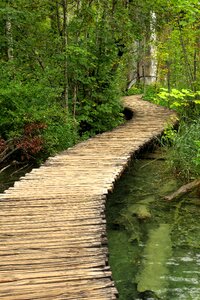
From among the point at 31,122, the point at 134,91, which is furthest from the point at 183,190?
the point at 134,91

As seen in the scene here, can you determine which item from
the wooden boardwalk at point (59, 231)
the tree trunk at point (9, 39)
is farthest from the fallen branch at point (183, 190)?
the tree trunk at point (9, 39)

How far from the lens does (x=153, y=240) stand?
6.39 meters

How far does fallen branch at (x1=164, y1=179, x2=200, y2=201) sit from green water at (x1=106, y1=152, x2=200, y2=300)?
0.41 ft

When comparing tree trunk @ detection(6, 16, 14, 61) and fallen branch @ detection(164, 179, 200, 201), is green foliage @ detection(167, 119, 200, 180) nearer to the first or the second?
fallen branch @ detection(164, 179, 200, 201)

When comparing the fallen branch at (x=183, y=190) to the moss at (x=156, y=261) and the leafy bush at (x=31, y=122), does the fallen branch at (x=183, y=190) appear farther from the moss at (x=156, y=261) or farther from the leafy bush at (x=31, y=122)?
the leafy bush at (x=31, y=122)

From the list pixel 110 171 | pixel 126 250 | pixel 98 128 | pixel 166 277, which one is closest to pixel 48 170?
pixel 110 171

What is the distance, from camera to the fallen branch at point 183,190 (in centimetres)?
815

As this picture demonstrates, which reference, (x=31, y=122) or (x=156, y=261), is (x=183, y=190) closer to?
(x=156, y=261)

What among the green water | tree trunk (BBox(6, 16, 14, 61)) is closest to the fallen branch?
the green water

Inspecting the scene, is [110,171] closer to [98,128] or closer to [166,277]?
[166,277]

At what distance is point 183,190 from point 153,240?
2.15m

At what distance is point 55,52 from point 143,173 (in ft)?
17.9

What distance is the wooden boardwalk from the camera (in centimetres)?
361

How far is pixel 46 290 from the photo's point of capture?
353 cm
